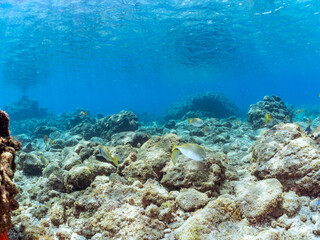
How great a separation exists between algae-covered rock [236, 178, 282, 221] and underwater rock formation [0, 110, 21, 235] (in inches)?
124

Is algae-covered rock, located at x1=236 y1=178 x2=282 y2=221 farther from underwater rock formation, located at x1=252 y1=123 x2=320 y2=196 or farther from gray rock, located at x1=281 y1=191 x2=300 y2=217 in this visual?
underwater rock formation, located at x1=252 y1=123 x2=320 y2=196

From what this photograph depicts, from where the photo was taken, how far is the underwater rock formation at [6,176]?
2244 millimetres

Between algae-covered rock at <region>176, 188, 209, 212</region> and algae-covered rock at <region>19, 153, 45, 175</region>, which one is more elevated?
algae-covered rock at <region>176, 188, 209, 212</region>

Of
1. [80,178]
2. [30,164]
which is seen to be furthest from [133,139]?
[80,178]

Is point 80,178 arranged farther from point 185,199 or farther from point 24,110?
point 24,110

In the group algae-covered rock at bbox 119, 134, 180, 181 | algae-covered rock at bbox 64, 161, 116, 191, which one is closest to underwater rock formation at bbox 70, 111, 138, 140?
algae-covered rock at bbox 119, 134, 180, 181

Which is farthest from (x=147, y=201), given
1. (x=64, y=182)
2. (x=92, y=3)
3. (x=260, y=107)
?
(x=92, y=3)

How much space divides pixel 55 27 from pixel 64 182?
20.5m

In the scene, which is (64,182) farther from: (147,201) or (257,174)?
(257,174)

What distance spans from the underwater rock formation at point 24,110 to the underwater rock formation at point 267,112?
35.0 meters

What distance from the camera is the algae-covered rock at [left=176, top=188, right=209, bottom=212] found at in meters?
3.30

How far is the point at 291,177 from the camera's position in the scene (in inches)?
142

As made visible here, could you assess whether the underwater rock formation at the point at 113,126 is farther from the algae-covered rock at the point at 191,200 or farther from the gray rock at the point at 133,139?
the algae-covered rock at the point at 191,200

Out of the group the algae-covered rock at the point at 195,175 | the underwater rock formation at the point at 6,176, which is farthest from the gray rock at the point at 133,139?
the underwater rock formation at the point at 6,176
